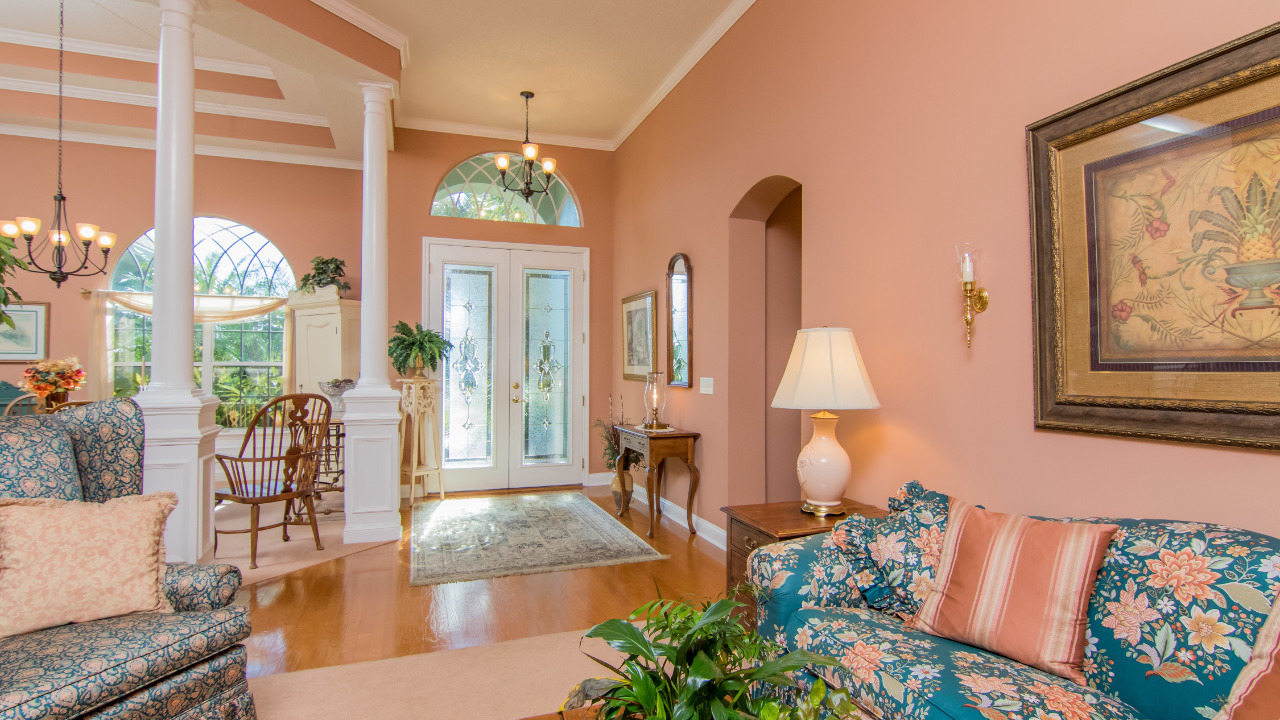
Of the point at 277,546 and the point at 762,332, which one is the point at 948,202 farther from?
the point at 277,546

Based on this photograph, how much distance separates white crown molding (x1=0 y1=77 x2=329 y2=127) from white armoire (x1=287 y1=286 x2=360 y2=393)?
1.61m

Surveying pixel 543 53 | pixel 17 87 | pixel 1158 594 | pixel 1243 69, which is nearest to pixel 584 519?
pixel 543 53

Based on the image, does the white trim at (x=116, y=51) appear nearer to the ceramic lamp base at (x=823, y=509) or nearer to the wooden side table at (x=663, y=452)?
the wooden side table at (x=663, y=452)

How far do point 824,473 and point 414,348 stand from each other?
4.03 metres

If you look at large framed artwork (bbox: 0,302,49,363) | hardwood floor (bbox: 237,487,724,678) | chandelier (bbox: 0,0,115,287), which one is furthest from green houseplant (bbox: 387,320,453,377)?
large framed artwork (bbox: 0,302,49,363)

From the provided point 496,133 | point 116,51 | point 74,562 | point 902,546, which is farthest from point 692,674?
point 116,51

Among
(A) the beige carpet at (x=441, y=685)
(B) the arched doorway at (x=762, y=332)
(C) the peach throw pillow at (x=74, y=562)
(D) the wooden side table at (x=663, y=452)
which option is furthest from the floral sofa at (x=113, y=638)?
(B) the arched doorway at (x=762, y=332)

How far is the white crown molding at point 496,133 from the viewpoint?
6.15 meters

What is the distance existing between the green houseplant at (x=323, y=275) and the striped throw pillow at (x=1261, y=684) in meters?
6.34

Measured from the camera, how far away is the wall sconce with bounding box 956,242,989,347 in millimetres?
2303

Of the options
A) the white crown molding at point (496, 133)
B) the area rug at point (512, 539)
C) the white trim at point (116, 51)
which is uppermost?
the white trim at point (116, 51)

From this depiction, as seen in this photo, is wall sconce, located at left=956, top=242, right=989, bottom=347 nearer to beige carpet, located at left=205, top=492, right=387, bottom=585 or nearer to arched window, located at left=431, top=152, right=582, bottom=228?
beige carpet, located at left=205, top=492, right=387, bottom=585

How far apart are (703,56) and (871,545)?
3776 millimetres

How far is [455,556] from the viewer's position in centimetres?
411
